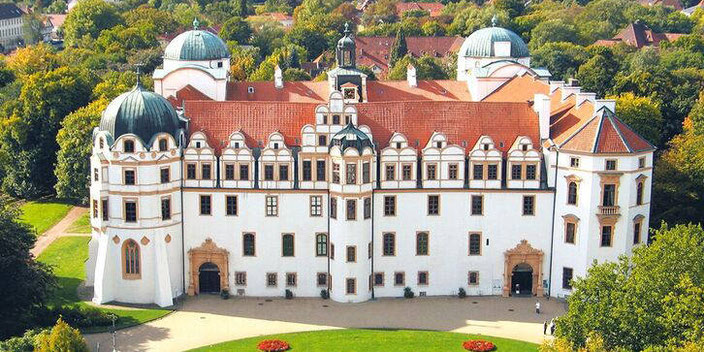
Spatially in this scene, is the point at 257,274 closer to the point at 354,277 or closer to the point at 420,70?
the point at 354,277

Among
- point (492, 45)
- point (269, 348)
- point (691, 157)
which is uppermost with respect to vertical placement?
point (492, 45)

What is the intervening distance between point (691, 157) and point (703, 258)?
32245mm

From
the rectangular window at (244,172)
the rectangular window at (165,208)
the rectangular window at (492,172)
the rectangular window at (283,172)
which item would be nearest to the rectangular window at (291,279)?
the rectangular window at (283,172)

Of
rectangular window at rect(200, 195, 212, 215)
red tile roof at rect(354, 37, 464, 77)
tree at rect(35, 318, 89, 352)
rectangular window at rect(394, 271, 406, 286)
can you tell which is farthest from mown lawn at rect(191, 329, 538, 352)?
red tile roof at rect(354, 37, 464, 77)

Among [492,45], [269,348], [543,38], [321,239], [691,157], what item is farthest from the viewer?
[543,38]

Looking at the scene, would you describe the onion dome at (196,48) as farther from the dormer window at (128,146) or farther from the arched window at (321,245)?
the arched window at (321,245)

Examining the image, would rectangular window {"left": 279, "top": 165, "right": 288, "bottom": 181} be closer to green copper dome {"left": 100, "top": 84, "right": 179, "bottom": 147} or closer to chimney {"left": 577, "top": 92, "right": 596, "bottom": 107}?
green copper dome {"left": 100, "top": 84, "right": 179, "bottom": 147}

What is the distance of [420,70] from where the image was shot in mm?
142000

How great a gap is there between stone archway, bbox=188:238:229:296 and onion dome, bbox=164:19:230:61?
86.2 ft

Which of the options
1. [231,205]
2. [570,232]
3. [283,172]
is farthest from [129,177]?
[570,232]

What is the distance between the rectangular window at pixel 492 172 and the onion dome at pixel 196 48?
3373cm

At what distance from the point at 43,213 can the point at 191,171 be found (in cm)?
3217

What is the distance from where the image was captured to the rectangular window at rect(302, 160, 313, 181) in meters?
77.6

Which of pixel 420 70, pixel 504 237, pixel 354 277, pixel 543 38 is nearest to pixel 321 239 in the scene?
pixel 354 277
